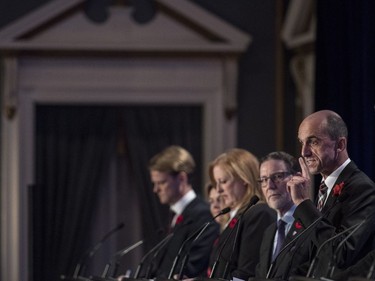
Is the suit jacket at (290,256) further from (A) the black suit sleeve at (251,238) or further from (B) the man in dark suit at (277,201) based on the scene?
(A) the black suit sleeve at (251,238)

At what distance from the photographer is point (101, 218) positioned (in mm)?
10648

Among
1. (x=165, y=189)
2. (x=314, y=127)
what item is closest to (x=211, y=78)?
(x=165, y=189)

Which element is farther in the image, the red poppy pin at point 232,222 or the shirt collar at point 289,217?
the red poppy pin at point 232,222

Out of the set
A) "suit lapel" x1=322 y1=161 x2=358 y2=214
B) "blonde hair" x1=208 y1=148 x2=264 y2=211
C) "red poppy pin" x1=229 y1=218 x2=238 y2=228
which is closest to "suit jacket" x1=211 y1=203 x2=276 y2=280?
"red poppy pin" x1=229 y1=218 x2=238 y2=228

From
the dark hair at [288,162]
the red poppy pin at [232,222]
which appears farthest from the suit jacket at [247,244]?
the dark hair at [288,162]

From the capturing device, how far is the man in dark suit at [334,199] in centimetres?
476

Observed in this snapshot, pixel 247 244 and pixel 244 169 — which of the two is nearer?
pixel 247 244

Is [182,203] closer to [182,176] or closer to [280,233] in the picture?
[182,176]

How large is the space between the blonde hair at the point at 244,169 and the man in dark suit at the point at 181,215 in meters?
0.66

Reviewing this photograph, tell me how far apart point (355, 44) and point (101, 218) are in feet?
12.6

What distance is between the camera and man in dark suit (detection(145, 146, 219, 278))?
7.23 m

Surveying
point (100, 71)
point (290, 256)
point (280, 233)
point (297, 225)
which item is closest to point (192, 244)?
point (280, 233)

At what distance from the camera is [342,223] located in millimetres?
4906

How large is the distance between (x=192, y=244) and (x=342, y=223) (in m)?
2.29
